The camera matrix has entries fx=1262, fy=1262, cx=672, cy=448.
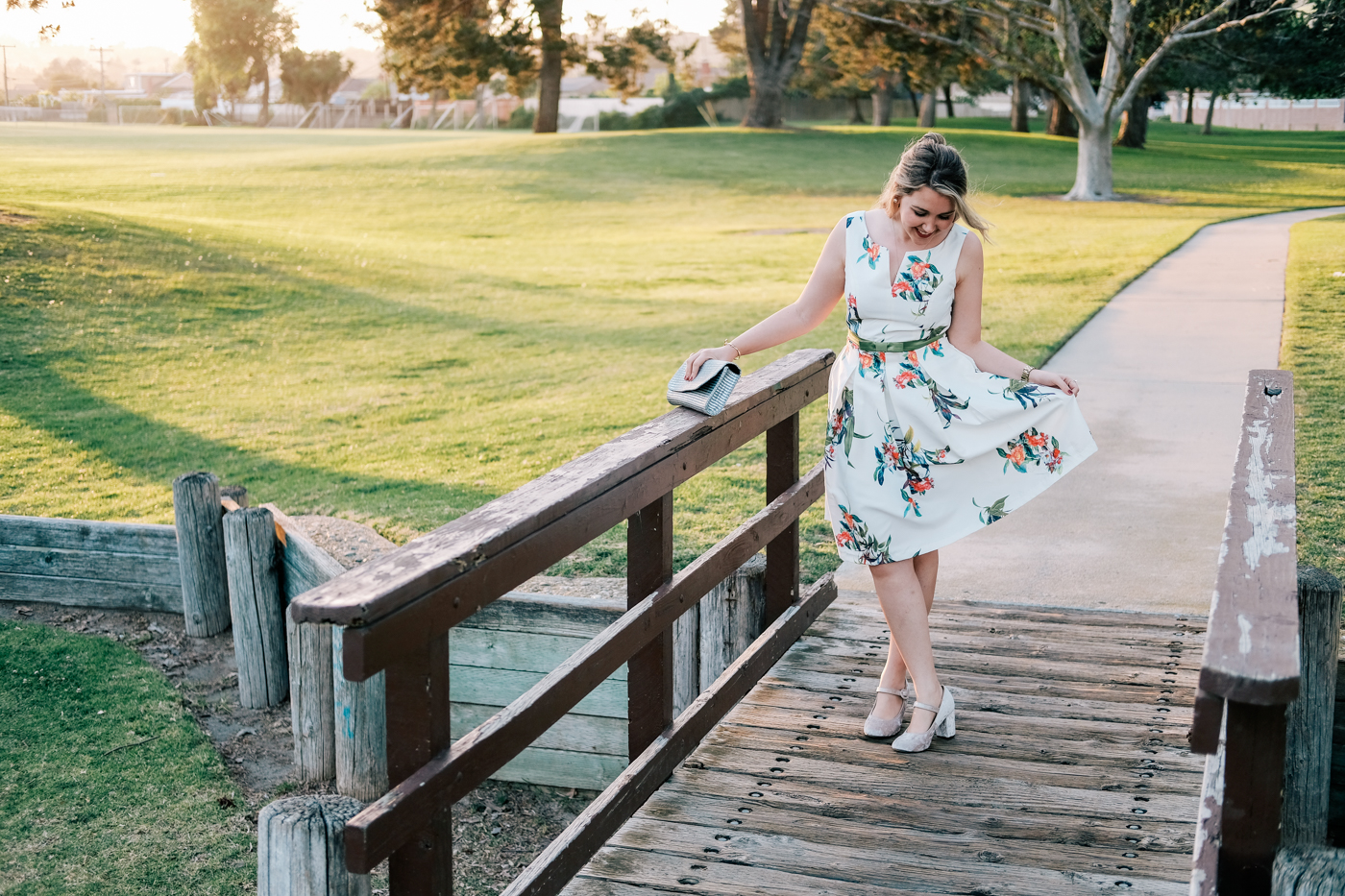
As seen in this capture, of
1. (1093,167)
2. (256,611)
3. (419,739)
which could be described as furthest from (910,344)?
(1093,167)

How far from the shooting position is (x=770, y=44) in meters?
40.2

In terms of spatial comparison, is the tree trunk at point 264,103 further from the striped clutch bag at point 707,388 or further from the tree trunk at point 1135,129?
the striped clutch bag at point 707,388

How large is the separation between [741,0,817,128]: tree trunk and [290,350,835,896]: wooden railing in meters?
37.1

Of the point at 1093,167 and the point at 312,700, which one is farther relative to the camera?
the point at 1093,167

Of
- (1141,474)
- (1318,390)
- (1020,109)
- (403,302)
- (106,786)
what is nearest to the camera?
(106,786)

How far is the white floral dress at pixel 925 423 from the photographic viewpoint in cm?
339

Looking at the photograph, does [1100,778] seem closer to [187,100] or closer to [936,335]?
[936,335]

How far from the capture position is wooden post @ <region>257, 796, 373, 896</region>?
2215 millimetres

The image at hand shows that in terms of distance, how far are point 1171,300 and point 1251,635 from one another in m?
12.6

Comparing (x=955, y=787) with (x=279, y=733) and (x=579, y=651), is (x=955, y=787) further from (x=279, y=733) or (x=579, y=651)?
(x=279, y=733)

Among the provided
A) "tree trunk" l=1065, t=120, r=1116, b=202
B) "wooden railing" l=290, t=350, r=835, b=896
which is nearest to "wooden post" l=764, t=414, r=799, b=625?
"wooden railing" l=290, t=350, r=835, b=896

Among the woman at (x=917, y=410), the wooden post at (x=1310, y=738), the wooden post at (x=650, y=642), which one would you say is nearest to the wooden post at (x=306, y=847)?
the wooden post at (x=650, y=642)

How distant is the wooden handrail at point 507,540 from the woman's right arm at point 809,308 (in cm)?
16

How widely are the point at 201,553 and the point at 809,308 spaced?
3297mm
